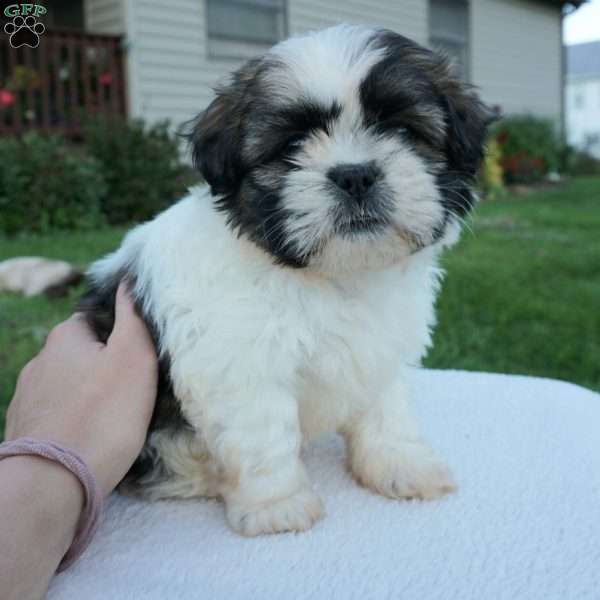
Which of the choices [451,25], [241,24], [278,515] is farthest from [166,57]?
[278,515]

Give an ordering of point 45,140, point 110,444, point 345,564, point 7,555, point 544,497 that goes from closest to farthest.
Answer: point 7,555 < point 345,564 < point 110,444 < point 544,497 < point 45,140

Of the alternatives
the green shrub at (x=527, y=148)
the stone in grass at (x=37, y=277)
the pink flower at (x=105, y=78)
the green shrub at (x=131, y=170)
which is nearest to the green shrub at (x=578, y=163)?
the green shrub at (x=527, y=148)

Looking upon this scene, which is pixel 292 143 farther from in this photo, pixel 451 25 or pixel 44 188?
pixel 451 25

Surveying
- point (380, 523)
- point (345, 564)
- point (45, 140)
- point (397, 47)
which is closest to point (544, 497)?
point (380, 523)

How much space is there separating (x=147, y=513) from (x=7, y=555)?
2.03ft

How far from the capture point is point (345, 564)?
5.92 ft

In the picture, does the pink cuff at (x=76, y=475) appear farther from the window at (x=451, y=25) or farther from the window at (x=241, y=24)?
the window at (x=451, y=25)

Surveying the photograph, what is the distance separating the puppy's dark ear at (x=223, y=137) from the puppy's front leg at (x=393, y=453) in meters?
0.84

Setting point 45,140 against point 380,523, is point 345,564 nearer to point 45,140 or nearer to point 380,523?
point 380,523

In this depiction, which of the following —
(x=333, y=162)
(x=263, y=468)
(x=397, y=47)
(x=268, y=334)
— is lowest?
(x=263, y=468)

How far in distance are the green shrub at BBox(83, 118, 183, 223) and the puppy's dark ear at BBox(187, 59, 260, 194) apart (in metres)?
7.16

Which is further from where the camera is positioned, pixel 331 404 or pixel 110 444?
pixel 331 404

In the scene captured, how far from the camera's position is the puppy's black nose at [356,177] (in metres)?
1.98

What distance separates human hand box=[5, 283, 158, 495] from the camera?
6.30 ft
